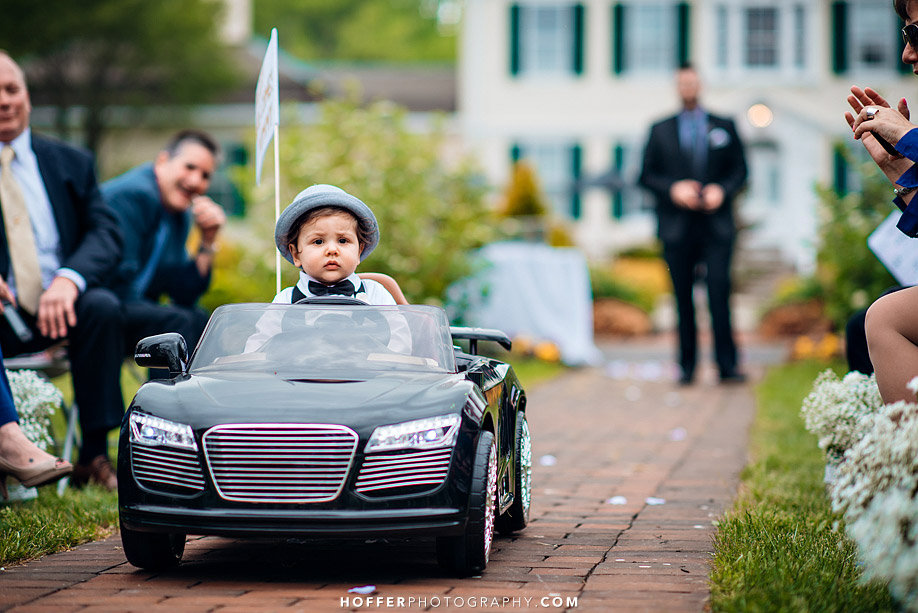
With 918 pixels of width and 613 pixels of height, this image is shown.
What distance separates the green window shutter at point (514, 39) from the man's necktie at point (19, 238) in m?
22.3

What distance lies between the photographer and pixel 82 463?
6.14m

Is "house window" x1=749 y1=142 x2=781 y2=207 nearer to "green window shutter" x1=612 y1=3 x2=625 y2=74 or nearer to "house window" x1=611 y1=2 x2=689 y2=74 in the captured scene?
"house window" x1=611 y1=2 x2=689 y2=74

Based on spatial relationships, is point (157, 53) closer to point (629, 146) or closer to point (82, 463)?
point (629, 146)

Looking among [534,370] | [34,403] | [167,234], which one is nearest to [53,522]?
[34,403]

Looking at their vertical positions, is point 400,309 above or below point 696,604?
above

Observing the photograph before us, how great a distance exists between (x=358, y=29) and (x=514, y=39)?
19.7m

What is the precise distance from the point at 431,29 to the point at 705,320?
30.2m

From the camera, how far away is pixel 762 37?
1098 inches

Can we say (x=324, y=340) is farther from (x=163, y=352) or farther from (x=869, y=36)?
(x=869, y=36)

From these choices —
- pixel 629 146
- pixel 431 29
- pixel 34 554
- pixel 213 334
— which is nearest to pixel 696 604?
pixel 213 334

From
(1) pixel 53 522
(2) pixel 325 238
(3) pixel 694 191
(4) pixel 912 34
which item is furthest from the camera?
(3) pixel 694 191

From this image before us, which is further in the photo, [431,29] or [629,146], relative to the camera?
[431,29]

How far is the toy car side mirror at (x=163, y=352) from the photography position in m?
4.44

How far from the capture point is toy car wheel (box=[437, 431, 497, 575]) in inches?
158
